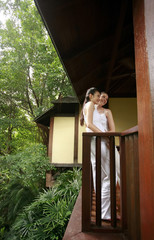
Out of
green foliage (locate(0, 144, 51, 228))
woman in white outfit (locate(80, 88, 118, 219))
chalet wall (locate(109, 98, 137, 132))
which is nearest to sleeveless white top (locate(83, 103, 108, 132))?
woman in white outfit (locate(80, 88, 118, 219))

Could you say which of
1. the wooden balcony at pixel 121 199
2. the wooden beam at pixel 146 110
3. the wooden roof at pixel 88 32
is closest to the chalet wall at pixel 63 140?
the wooden roof at pixel 88 32

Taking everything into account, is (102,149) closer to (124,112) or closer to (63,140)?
(124,112)

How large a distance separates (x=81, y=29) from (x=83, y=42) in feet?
1.22

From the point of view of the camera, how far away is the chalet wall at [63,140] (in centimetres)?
632

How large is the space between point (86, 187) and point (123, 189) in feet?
1.17

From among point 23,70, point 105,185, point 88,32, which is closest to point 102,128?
point 105,185

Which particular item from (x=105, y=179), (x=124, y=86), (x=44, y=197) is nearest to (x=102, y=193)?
(x=105, y=179)

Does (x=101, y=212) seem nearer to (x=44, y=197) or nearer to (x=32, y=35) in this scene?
(x=44, y=197)

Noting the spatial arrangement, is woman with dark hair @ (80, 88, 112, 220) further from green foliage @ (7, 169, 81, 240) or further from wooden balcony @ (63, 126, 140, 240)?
green foliage @ (7, 169, 81, 240)

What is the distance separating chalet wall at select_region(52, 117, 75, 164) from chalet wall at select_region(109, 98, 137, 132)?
183 cm

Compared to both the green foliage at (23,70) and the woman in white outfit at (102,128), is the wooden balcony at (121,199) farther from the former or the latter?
the green foliage at (23,70)

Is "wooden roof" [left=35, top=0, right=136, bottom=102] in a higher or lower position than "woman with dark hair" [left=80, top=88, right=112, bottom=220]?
higher

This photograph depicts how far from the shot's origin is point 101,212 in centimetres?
155

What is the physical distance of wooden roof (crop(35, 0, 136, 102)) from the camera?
2.04m
